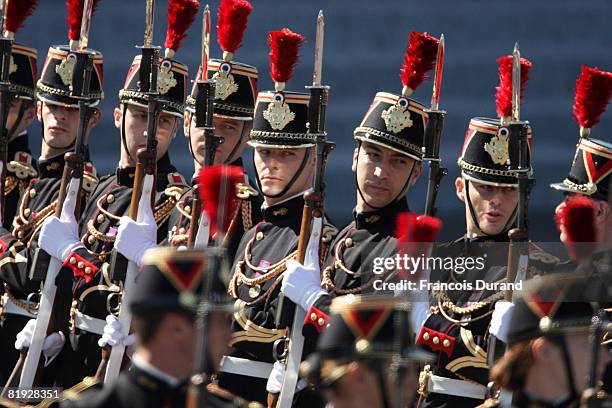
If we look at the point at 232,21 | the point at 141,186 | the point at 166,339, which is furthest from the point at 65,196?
the point at 166,339

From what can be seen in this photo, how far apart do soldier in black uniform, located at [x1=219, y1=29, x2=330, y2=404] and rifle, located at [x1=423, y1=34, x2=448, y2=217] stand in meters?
0.68

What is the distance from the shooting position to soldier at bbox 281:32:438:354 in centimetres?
869

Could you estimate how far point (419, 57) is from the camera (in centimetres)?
884

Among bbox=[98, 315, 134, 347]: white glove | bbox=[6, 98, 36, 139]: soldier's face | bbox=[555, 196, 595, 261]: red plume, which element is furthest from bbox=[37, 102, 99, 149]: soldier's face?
bbox=[555, 196, 595, 261]: red plume

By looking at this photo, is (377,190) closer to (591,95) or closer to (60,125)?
(591,95)

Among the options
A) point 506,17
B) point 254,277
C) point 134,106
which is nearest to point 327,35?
point 506,17

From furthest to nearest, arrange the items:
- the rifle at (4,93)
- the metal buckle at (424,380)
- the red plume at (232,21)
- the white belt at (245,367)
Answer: the rifle at (4,93), the red plume at (232,21), the white belt at (245,367), the metal buckle at (424,380)

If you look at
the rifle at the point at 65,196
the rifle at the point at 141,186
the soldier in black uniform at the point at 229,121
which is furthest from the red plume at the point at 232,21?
the rifle at the point at 65,196

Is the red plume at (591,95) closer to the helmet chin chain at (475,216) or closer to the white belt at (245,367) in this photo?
the helmet chin chain at (475,216)

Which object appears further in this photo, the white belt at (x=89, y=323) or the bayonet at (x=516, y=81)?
the white belt at (x=89, y=323)

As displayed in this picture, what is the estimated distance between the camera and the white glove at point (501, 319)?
791 centimetres

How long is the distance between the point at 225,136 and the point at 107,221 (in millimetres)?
756

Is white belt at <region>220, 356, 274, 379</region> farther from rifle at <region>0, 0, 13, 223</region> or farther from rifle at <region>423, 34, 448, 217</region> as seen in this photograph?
rifle at <region>0, 0, 13, 223</region>

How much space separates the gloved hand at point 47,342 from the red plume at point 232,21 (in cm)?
171
